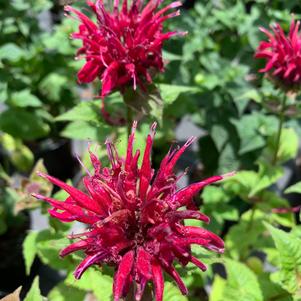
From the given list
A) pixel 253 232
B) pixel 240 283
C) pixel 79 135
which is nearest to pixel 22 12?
pixel 79 135

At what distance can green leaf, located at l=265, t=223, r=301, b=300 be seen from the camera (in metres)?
0.74

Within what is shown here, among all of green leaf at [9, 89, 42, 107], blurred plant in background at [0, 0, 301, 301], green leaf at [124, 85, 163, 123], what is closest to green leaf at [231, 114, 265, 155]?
blurred plant in background at [0, 0, 301, 301]

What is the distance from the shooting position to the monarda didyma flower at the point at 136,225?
1.90 ft

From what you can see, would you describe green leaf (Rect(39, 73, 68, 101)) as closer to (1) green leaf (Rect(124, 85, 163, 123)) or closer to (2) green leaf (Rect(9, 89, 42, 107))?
(2) green leaf (Rect(9, 89, 42, 107))

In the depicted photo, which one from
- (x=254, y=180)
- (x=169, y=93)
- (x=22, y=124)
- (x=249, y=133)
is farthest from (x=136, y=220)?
(x=22, y=124)

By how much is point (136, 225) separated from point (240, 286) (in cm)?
33

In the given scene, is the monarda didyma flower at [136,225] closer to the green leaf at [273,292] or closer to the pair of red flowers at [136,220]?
the pair of red flowers at [136,220]

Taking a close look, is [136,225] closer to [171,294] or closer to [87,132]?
[171,294]

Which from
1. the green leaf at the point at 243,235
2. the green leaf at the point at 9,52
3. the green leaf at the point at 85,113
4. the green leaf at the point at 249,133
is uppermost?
the green leaf at the point at 9,52

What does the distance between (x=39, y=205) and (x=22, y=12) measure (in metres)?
0.78

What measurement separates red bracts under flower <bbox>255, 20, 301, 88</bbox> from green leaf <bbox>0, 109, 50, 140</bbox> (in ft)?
2.60

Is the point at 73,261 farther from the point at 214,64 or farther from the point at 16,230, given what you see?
the point at 214,64

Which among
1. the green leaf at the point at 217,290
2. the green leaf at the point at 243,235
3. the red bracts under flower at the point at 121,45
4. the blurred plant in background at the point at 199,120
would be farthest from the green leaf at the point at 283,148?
the red bracts under flower at the point at 121,45

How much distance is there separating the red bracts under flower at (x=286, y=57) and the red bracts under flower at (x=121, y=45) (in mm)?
271
